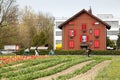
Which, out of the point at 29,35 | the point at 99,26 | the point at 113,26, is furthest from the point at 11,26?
the point at 113,26

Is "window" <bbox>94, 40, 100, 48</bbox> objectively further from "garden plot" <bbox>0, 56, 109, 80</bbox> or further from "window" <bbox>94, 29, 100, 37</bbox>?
"garden plot" <bbox>0, 56, 109, 80</bbox>

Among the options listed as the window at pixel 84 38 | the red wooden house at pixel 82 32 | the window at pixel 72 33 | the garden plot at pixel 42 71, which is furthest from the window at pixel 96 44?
the garden plot at pixel 42 71

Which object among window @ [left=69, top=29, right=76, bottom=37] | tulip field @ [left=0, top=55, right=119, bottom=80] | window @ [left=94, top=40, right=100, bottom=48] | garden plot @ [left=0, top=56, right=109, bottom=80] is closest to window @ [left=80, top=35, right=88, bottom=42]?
window @ [left=69, top=29, right=76, bottom=37]

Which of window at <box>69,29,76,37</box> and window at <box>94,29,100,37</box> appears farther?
window at <box>69,29,76,37</box>

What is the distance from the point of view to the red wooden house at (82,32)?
7800 centimetres

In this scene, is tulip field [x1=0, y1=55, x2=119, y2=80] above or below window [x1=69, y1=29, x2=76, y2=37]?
below

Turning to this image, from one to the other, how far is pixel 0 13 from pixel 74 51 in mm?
16136

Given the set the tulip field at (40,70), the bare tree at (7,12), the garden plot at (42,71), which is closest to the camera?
the garden plot at (42,71)

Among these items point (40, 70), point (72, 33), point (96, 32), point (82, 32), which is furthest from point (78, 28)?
point (40, 70)

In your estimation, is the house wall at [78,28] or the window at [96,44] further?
the house wall at [78,28]

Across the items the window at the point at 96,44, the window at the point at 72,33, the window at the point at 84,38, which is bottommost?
the window at the point at 96,44

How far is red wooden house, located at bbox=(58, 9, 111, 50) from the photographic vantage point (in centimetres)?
7800

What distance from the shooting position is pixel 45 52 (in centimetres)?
7462

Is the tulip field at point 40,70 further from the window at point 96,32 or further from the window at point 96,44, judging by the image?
the window at point 96,32
